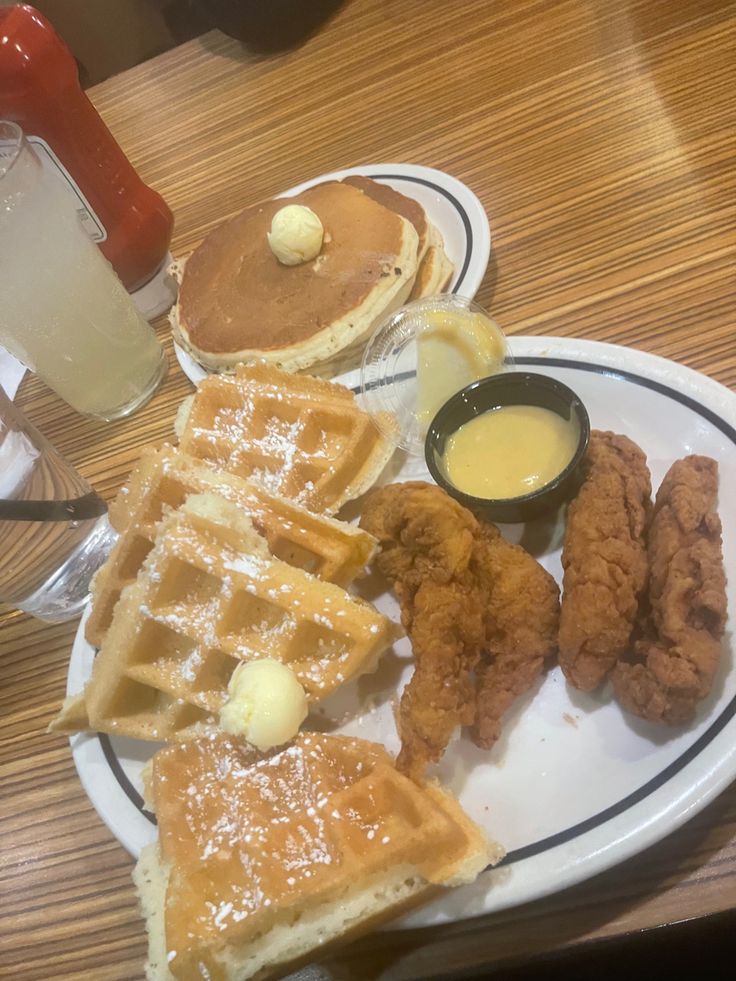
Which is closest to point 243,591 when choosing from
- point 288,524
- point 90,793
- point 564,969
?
point 288,524

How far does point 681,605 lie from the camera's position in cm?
115

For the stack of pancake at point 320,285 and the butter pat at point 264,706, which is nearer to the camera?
the butter pat at point 264,706

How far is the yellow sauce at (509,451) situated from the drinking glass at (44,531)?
823 mm

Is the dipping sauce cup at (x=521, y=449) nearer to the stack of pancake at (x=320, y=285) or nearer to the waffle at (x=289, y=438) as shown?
the waffle at (x=289, y=438)

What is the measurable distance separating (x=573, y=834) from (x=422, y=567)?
0.46m

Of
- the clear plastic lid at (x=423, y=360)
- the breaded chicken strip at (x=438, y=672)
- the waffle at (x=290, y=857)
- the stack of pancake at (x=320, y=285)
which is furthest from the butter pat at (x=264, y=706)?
the stack of pancake at (x=320, y=285)

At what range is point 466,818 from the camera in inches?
45.3

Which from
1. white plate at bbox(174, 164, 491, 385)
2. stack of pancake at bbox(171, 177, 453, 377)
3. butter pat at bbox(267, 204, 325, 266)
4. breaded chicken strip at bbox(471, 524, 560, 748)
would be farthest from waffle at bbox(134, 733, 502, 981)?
butter pat at bbox(267, 204, 325, 266)

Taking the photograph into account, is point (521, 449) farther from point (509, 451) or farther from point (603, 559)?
point (603, 559)

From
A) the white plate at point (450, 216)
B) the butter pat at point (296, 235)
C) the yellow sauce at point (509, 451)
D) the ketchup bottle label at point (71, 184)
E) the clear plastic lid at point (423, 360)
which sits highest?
the ketchup bottle label at point (71, 184)

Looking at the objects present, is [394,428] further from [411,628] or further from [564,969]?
[564,969]

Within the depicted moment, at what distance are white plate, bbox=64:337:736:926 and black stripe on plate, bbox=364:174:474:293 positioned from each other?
0.97ft

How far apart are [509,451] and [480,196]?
3.36 ft

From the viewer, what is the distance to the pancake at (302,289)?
1.85m
